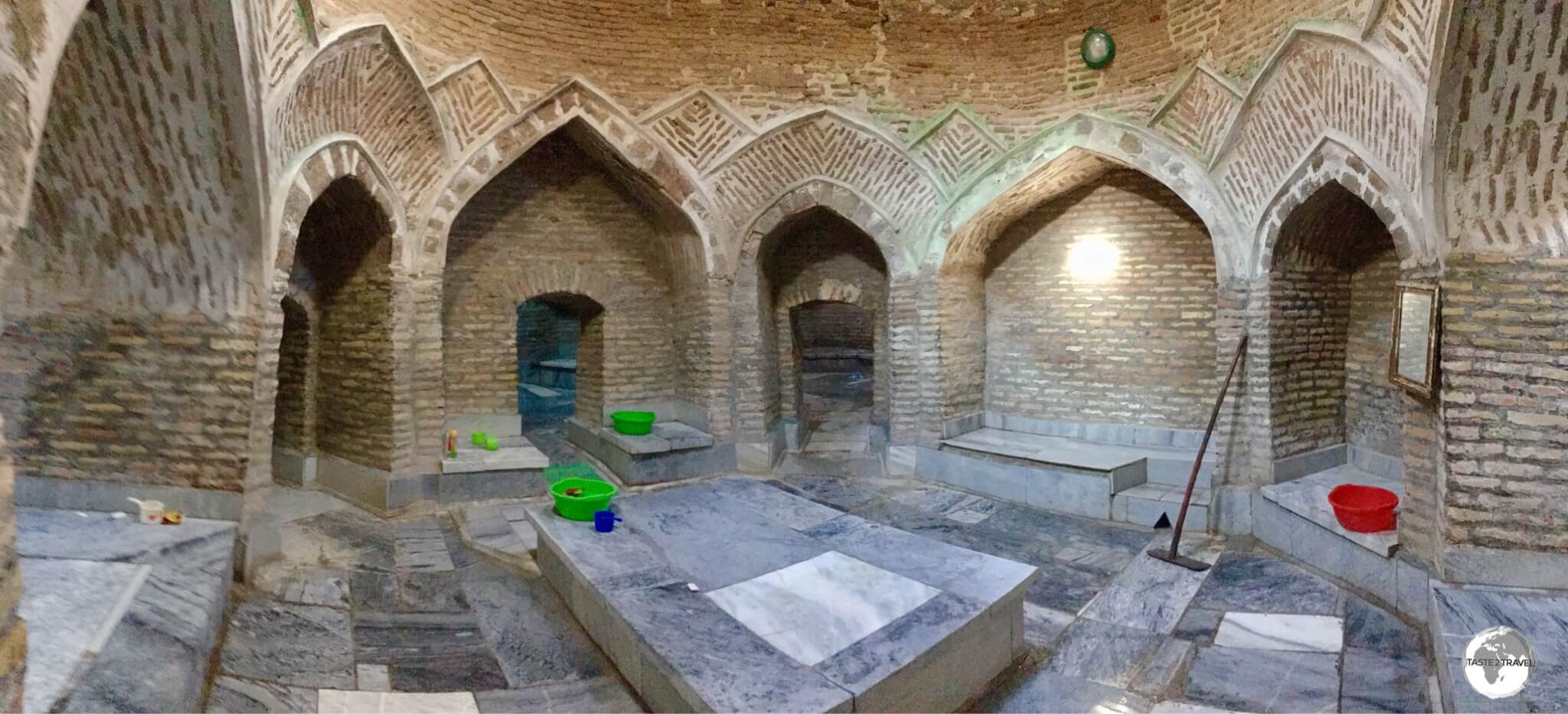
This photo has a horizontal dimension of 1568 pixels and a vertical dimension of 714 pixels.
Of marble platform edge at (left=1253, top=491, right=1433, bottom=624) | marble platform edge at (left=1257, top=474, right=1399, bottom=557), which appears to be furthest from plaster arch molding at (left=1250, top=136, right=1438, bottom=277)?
marble platform edge at (left=1253, top=491, right=1433, bottom=624)

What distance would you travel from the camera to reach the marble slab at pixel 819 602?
340cm

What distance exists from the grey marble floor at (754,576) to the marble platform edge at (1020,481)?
2.34 feet

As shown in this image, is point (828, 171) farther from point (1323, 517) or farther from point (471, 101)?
point (1323, 517)

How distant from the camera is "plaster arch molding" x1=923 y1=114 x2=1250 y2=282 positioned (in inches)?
260

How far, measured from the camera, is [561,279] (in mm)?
8414

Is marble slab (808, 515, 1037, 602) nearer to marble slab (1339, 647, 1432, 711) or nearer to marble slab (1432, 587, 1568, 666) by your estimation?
marble slab (1339, 647, 1432, 711)

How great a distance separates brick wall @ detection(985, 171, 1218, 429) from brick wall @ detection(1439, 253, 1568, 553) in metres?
3.09

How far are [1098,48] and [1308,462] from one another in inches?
155

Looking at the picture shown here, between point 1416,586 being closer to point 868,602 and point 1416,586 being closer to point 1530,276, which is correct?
point 1530,276

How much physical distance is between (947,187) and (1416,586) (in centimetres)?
496

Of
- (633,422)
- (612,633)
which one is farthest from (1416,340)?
(633,422)

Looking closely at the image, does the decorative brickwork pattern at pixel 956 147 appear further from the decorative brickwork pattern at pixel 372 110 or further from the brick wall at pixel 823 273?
the decorative brickwork pattern at pixel 372 110

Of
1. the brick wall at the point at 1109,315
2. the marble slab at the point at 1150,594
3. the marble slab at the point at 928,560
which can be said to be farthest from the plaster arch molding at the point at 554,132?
the marble slab at the point at 1150,594

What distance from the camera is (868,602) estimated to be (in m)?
3.74
